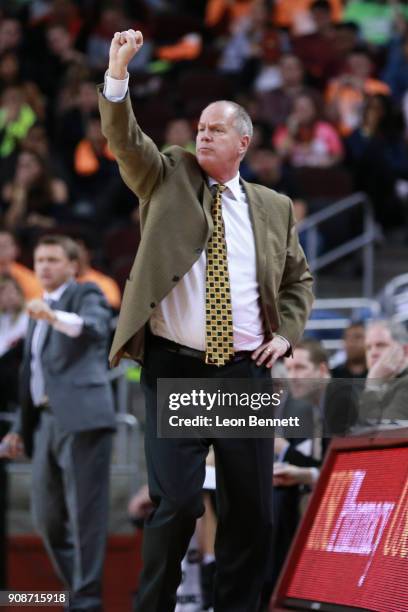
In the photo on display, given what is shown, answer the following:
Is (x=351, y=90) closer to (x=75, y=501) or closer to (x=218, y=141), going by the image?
(x=75, y=501)

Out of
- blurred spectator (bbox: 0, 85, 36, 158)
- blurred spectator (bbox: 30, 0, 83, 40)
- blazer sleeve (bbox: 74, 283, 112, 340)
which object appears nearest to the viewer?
blazer sleeve (bbox: 74, 283, 112, 340)

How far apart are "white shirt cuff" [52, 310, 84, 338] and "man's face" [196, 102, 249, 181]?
167 centimetres

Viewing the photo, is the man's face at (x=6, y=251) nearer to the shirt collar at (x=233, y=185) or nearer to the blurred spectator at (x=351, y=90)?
the blurred spectator at (x=351, y=90)

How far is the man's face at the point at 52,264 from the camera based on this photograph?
7254 millimetres

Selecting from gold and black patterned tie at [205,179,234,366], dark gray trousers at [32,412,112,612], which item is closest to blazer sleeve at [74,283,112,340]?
dark gray trousers at [32,412,112,612]

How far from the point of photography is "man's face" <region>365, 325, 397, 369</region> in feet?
21.5

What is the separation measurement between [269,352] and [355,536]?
0.75 metres

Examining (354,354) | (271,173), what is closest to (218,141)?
(354,354)

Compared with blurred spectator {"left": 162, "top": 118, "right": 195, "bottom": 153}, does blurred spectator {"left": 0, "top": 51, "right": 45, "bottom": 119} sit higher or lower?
higher

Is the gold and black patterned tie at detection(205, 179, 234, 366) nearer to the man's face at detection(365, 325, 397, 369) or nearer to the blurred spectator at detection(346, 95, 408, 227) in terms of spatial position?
the man's face at detection(365, 325, 397, 369)

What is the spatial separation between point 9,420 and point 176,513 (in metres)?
3.79

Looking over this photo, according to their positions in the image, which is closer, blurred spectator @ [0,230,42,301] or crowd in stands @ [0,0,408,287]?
blurred spectator @ [0,230,42,301]

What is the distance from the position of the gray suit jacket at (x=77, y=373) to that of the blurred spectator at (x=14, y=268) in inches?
112

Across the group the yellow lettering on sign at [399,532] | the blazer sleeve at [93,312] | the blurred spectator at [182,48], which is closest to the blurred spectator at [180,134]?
the blurred spectator at [182,48]
